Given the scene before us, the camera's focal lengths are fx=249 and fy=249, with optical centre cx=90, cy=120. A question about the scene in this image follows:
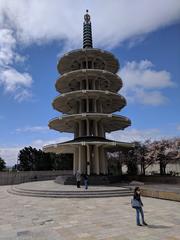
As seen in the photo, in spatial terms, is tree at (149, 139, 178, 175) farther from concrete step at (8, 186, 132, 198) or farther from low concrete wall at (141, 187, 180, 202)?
low concrete wall at (141, 187, 180, 202)

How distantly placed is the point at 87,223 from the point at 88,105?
82.5 feet

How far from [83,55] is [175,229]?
1280 inches

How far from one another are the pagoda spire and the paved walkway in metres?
31.1

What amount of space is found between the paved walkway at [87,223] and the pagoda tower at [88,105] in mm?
15364

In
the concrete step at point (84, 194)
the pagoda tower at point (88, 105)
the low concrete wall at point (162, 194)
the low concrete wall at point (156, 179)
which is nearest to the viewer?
the low concrete wall at point (162, 194)

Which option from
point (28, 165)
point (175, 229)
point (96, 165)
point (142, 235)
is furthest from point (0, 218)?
point (28, 165)

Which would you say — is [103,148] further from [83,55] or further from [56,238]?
[56,238]

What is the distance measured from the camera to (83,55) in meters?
39.7

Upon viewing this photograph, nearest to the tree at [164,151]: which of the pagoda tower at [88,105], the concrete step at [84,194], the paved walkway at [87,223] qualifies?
the pagoda tower at [88,105]

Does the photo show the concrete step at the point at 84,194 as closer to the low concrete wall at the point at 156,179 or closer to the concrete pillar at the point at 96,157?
the concrete pillar at the point at 96,157

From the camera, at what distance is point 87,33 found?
4353cm

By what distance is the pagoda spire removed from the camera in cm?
4247

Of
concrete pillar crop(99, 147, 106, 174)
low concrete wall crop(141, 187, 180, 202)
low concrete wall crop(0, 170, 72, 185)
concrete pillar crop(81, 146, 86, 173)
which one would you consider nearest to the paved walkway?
low concrete wall crop(141, 187, 180, 202)

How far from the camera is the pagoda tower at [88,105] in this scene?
34500mm
